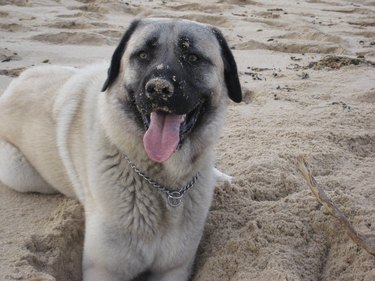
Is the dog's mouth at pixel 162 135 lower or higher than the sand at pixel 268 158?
higher

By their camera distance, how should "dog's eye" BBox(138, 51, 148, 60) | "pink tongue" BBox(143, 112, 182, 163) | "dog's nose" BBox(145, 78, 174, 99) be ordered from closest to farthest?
"dog's nose" BBox(145, 78, 174, 99), "pink tongue" BBox(143, 112, 182, 163), "dog's eye" BBox(138, 51, 148, 60)

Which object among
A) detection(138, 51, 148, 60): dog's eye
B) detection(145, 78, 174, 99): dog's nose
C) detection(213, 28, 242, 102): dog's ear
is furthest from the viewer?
detection(213, 28, 242, 102): dog's ear

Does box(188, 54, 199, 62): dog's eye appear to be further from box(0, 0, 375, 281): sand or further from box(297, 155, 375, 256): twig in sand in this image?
box(0, 0, 375, 281): sand

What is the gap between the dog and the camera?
98.7 inches

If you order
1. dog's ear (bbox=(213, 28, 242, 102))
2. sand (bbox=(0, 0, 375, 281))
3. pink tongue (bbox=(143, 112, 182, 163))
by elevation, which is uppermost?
dog's ear (bbox=(213, 28, 242, 102))

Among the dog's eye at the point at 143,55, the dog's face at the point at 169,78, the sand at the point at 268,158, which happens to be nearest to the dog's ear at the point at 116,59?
the dog's face at the point at 169,78

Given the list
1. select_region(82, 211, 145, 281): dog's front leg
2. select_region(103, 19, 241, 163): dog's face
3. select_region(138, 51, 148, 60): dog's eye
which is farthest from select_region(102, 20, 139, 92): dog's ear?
select_region(82, 211, 145, 281): dog's front leg

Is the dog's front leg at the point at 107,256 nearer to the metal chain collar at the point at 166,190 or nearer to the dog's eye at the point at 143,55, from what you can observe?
the metal chain collar at the point at 166,190

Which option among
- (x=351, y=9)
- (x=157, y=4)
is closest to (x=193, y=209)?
(x=157, y=4)

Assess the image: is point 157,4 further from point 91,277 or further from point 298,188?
point 91,277

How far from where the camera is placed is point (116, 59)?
8.97 feet

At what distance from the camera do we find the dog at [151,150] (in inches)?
98.7

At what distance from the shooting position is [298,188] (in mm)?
3242

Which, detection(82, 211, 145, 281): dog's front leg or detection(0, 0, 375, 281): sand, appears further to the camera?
detection(0, 0, 375, 281): sand
